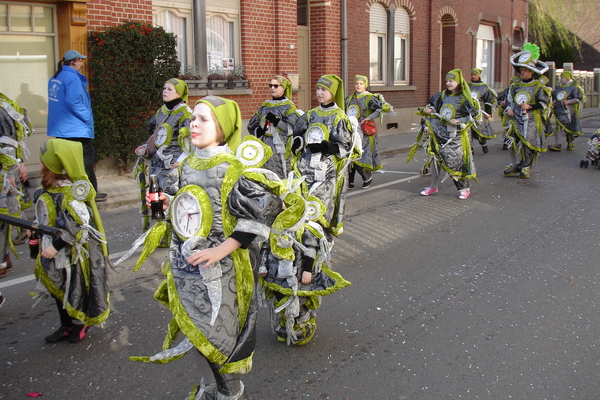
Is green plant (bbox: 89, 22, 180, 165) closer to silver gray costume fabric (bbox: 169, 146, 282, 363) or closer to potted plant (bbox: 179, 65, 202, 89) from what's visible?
potted plant (bbox: 179, 65, 202, 89)

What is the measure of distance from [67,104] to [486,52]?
2141 cm

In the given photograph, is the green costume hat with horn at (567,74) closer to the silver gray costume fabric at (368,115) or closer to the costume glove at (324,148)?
the silver gray costume fabric at (368,115)

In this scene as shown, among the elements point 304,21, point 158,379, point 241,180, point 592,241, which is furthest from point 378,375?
point 304,21

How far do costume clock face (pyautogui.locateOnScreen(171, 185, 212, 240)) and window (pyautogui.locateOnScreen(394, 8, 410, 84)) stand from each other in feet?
59.1

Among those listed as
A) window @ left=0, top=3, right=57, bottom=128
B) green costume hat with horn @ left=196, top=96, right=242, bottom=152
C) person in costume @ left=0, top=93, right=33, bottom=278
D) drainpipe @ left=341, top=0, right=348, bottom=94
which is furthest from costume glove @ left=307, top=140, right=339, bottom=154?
drainpipe @ left=341, top=0, right=348, bottom=94

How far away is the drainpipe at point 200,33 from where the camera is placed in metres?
13.6

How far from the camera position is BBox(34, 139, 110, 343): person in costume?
14.6ft

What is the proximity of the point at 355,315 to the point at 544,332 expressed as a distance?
1431 millimetres

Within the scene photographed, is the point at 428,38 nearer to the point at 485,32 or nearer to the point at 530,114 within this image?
the point at 485,32

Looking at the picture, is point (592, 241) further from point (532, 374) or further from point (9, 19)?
point (9, 19)

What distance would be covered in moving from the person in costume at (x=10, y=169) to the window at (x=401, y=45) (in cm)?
1519

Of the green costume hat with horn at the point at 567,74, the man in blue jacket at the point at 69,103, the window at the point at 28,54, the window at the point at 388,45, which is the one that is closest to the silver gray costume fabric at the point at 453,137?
the man in blue jacket at the point at 69,103

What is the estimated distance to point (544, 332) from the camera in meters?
4.89

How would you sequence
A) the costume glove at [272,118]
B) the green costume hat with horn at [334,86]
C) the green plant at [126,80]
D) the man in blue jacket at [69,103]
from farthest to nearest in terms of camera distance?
the green plant at [126,80] < the man in blue jacket at [69,103] < the costume glove at [272,118] < the green costume hat with horn at [334,86]
